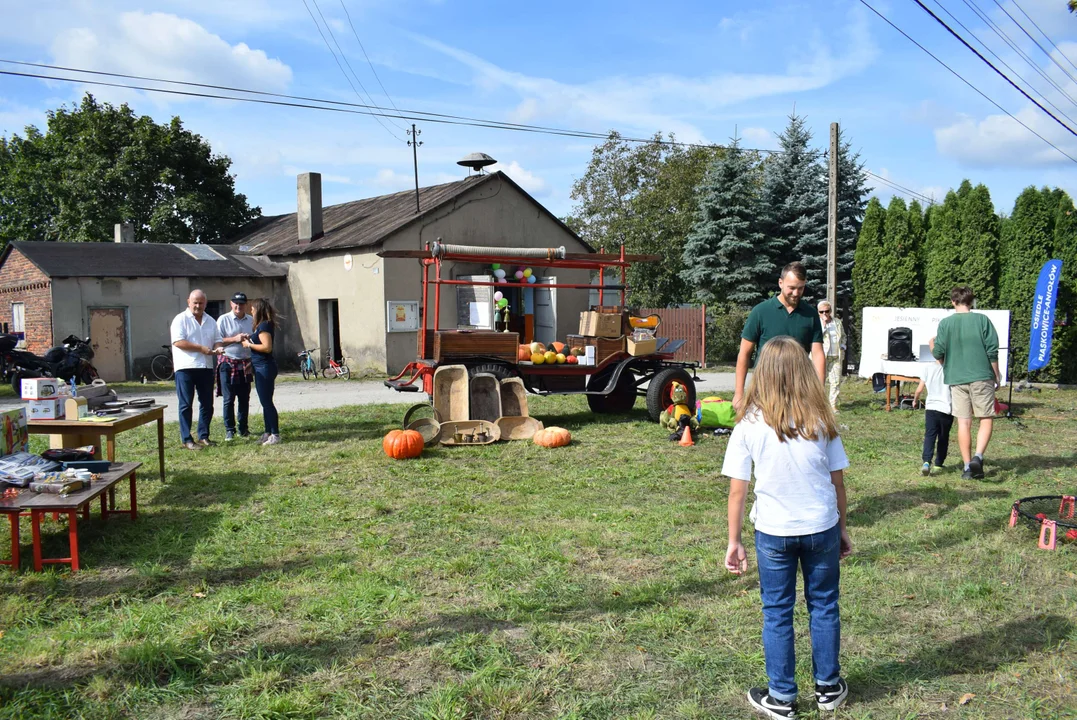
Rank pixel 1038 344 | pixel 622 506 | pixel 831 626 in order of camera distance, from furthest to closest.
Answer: pixel 1038 344 < pixel 622 506 < pixel 831 626

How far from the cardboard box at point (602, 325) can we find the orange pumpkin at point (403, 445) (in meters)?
3.26

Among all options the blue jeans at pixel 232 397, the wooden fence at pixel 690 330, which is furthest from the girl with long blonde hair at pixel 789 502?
the wooden fence at pixel 690 330

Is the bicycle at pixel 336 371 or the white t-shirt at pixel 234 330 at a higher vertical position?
the white t-shirt at pixel 234 330

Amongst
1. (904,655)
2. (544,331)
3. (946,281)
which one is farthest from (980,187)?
(904,655)

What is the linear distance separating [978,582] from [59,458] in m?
6.43

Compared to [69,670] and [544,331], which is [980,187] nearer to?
[544,331]

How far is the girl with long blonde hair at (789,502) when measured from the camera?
120 inches

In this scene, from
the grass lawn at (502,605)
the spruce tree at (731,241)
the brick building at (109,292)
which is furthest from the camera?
the spruce tree at (731,241)

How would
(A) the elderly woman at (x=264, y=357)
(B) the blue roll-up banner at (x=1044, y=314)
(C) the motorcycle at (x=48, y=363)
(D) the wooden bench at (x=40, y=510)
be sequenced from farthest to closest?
1. (C) the motorcycle at (x=48, y=363)
2. (B) the blue roll-up banner at (x=1044, y=314)
3. (A) the elderly woman at (x=264, y=357)
4. (D) the wooden bench at (x=40, y=510)

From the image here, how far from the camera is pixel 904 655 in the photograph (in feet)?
12.4

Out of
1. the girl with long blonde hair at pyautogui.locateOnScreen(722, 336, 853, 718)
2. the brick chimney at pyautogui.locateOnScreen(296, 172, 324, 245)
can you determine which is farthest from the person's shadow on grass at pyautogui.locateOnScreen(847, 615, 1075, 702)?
the brick chimney at pyautogui.locateOnScreen(296, 172, 324, 245)

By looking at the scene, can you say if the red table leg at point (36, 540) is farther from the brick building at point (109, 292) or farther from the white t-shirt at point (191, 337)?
the brick building at point (109, 292)

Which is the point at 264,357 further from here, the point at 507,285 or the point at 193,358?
the point at 507,285

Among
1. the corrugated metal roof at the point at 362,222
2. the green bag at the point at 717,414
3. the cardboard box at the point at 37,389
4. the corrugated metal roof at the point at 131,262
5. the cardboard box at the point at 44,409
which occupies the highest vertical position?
the corrugated metal roof at the point at 362,222
